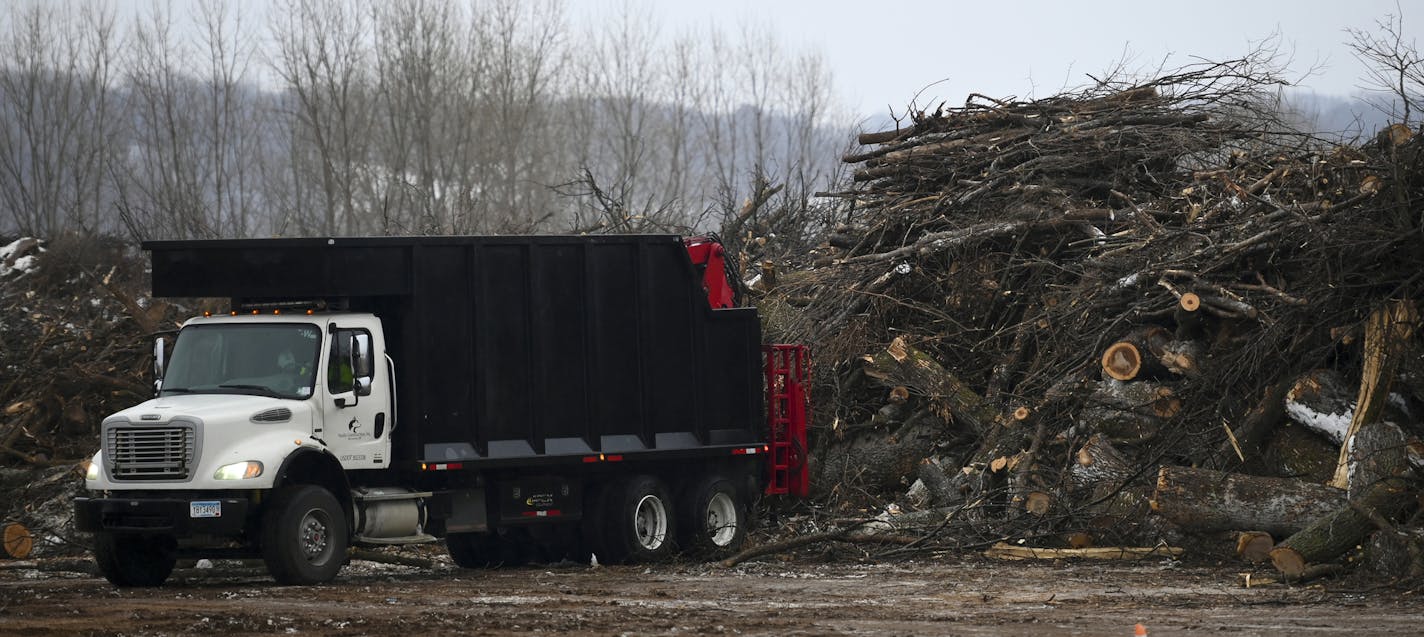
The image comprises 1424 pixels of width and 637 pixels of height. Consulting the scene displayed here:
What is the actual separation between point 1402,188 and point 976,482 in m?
4.81

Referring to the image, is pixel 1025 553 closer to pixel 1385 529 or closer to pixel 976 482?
pixel 976 482

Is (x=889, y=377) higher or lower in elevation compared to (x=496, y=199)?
lower

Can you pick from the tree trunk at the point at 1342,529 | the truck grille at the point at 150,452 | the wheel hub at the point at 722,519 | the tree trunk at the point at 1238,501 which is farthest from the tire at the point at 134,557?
the tree trunk at the point at 1342,529

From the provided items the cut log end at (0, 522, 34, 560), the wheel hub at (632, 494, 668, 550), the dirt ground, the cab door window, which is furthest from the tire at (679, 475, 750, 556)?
the cut log end at (0, 522, 34, 560)

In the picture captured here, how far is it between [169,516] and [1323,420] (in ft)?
32.4

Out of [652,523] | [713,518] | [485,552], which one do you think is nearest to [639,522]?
[652,523]

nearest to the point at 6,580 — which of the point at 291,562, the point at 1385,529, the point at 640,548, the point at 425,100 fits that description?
the point at 291,562

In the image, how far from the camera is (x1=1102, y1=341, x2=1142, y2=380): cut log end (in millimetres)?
15383

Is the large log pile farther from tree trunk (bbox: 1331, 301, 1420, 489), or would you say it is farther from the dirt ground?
the dirt ground

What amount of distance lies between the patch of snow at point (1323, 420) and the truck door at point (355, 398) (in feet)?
26.6

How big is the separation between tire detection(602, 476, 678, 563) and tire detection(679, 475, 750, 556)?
176mm

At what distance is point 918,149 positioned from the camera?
20391 millimetres

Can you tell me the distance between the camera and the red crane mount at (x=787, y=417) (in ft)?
52.4

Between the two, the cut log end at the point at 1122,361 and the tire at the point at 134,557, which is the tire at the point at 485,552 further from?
the cut log end at the point at 1122,361
